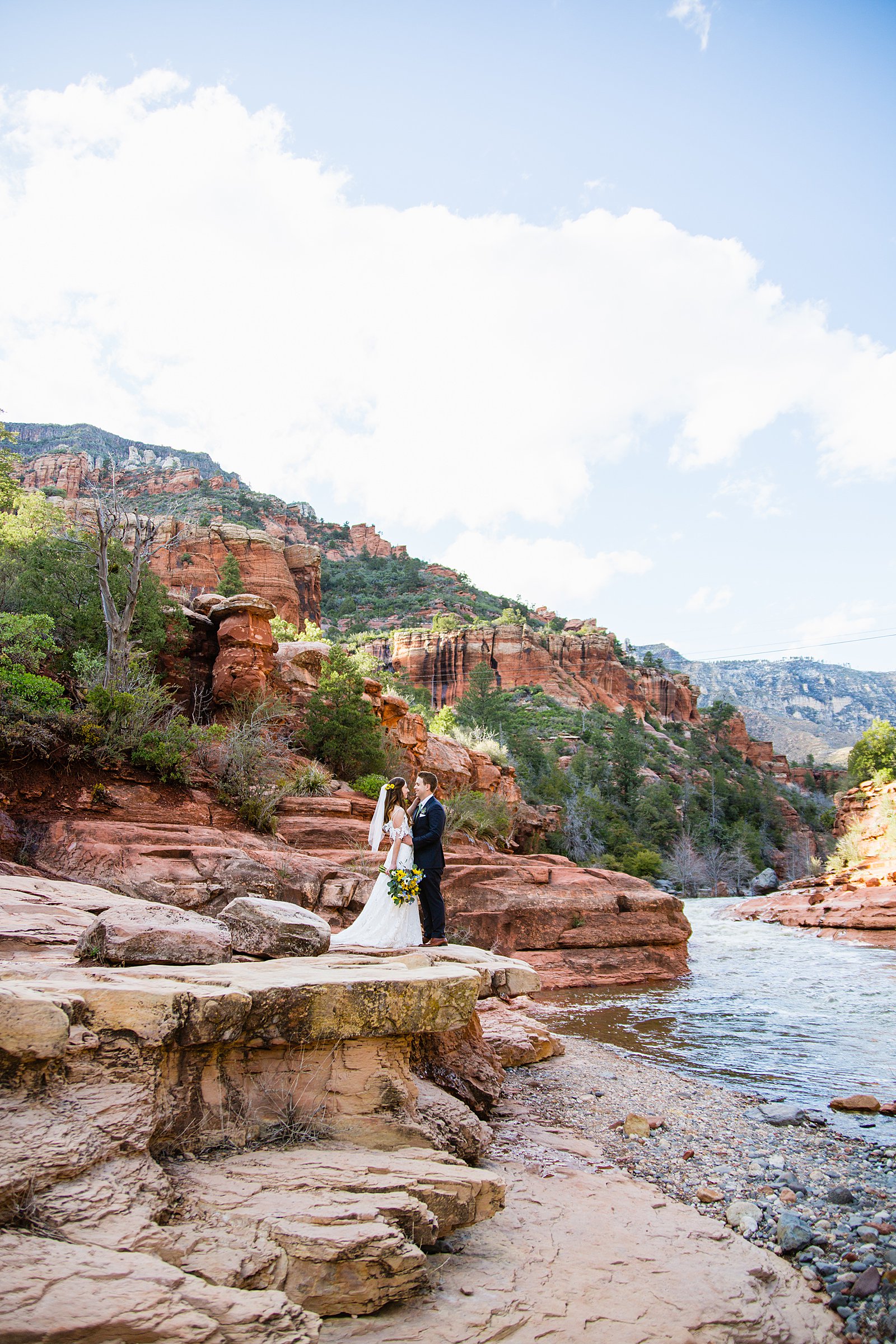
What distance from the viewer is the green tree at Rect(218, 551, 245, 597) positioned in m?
35.4

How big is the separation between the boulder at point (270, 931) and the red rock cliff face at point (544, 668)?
2334 inches

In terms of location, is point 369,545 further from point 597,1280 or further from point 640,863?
point 597,1280

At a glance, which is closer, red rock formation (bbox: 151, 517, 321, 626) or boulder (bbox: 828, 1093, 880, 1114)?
boulder (bbox: 828, 1093, 880, 1114)

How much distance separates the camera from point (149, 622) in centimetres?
1762

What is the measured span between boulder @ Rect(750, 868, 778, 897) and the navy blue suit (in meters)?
41.5

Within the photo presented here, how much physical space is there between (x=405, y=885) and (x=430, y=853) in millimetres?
420

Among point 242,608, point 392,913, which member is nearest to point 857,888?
point 242,608

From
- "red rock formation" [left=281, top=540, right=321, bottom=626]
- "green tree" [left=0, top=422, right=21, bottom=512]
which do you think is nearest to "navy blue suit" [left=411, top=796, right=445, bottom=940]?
"green tree" [left=0, top=422, right=21, bottom=512]

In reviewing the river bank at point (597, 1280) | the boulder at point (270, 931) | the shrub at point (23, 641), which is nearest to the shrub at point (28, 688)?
the shrub at point (23, 641)

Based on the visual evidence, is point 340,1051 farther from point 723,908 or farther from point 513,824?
point 723,908

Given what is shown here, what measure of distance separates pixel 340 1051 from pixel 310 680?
1798 cm

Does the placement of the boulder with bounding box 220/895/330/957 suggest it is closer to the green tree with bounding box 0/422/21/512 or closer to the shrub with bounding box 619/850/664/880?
the green tree with bounding box 0/422/21/512

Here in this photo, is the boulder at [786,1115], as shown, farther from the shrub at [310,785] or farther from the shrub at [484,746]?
the shrub at [484,746]

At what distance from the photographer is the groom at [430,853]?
762cm
